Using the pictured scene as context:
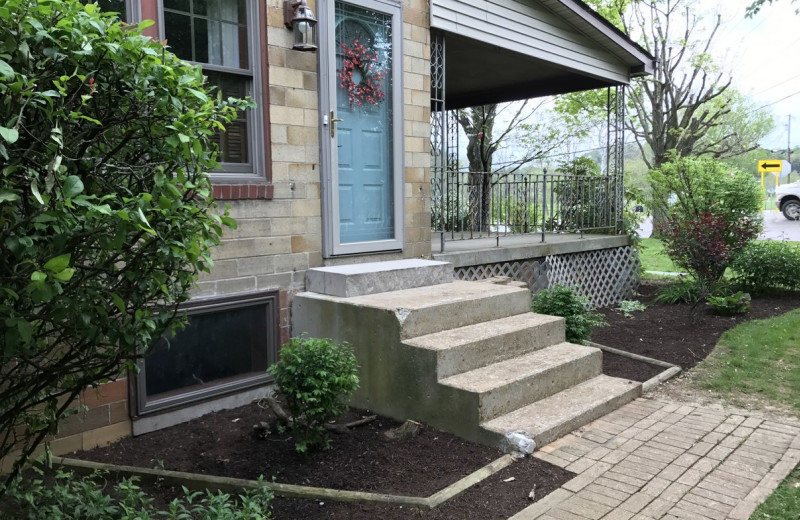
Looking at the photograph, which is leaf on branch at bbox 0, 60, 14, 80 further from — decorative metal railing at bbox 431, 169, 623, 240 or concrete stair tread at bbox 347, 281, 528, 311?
decorative metal railing at bbox 431, 169, 623, 240

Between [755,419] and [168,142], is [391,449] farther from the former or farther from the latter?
[755,419]

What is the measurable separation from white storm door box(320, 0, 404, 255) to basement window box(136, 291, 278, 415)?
0.89m

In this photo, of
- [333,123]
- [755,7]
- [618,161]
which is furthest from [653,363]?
[755,7]

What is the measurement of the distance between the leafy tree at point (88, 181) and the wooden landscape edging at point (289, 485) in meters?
0.77

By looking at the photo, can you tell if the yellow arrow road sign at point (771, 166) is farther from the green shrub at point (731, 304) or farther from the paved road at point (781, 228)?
the green shrub at point (731, 304)

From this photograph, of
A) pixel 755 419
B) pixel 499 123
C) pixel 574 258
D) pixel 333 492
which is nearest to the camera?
pixel 333 492

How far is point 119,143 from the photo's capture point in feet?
7.91

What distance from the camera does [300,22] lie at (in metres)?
4.68

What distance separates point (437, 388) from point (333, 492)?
111 centimetres

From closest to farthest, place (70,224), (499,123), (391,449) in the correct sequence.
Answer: (70,224) < (391,449) < (499,123)

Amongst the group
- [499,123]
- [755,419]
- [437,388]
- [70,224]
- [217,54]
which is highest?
[499,123]

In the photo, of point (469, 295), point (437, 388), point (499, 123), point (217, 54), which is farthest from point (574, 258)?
point (499, 123)

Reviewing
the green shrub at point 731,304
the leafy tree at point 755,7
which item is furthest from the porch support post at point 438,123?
the leafy tree at point 755,7

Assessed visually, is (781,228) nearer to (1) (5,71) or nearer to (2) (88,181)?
(2) (88,181)
